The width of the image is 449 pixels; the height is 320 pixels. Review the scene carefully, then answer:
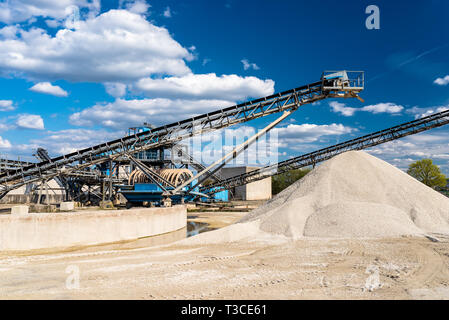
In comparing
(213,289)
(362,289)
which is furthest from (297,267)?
(213,289)

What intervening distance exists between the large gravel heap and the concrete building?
3330cm

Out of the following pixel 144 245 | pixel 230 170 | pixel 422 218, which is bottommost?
pixel 144 245

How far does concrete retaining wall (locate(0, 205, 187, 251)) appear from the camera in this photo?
14.4 m

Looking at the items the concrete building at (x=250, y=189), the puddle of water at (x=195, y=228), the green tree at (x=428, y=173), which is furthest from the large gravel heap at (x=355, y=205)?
the green tree at (x=428, y=173)

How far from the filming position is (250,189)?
54.7 metres

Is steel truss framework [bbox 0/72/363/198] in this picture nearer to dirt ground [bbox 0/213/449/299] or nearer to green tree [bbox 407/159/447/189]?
dirt ground [bbox 0/213/449/299]

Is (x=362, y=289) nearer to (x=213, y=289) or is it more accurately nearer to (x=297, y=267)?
(x=297, y=267)

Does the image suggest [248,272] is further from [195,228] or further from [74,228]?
[195,228]

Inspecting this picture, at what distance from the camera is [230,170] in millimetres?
60812

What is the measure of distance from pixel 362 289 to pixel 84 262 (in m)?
8.97

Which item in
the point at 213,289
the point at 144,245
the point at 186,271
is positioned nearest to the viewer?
the point at 213,289

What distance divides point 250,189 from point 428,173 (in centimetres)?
2744

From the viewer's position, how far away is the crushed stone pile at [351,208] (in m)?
14.3

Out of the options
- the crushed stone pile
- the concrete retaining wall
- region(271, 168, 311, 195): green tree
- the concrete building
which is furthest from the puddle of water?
region(271, 168, 311, 195): green tree
